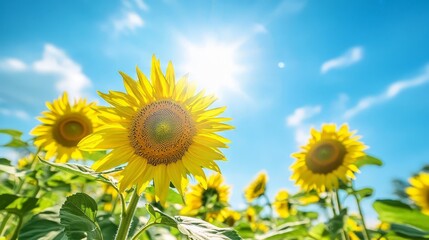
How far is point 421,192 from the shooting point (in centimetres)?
682

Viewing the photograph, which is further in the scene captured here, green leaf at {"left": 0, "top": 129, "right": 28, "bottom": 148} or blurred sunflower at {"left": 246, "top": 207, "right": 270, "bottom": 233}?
blurred sunflower at {"left": 246, "top": 207, "right": 270, "bottom": 233}

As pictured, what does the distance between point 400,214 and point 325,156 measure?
1.72 metres

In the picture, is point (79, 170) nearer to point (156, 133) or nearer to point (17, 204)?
point (156, 133)

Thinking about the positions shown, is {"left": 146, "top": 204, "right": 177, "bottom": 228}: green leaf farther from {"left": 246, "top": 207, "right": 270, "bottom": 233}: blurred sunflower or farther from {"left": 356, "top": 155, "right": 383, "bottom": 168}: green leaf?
{"left": 246, "top": 207, "right": 270, "bottom": 233}: blurred sunflower

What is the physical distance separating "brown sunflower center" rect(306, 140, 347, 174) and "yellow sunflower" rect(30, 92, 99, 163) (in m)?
3.11

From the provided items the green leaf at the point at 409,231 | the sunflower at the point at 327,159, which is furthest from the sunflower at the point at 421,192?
the green leaf at the point at 409,231

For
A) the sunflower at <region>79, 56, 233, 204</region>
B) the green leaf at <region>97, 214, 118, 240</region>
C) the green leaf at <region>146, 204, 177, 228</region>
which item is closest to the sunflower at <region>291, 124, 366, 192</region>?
the sunflower at <region>79, 56, 233, 204</region>

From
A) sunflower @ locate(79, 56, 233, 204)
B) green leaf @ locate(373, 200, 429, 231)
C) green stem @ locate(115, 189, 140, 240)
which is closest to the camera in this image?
green stem @ locate(115, 189, 140, 240)

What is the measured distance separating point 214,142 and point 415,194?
19.3 ft

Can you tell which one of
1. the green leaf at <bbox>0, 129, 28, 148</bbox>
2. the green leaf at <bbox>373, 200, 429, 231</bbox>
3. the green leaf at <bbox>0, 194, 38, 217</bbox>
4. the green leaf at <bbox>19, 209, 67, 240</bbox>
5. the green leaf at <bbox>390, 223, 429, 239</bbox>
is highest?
the green leaf at <bbox>0, 129, 28, 148</bbox>

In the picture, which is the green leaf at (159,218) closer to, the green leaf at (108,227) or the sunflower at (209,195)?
the green leaf at (108,227)

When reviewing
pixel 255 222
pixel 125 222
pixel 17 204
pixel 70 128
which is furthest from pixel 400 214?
pixel 255 222

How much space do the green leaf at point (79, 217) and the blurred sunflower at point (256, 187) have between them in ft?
18.8

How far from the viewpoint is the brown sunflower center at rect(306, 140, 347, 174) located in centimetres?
Result: 500
